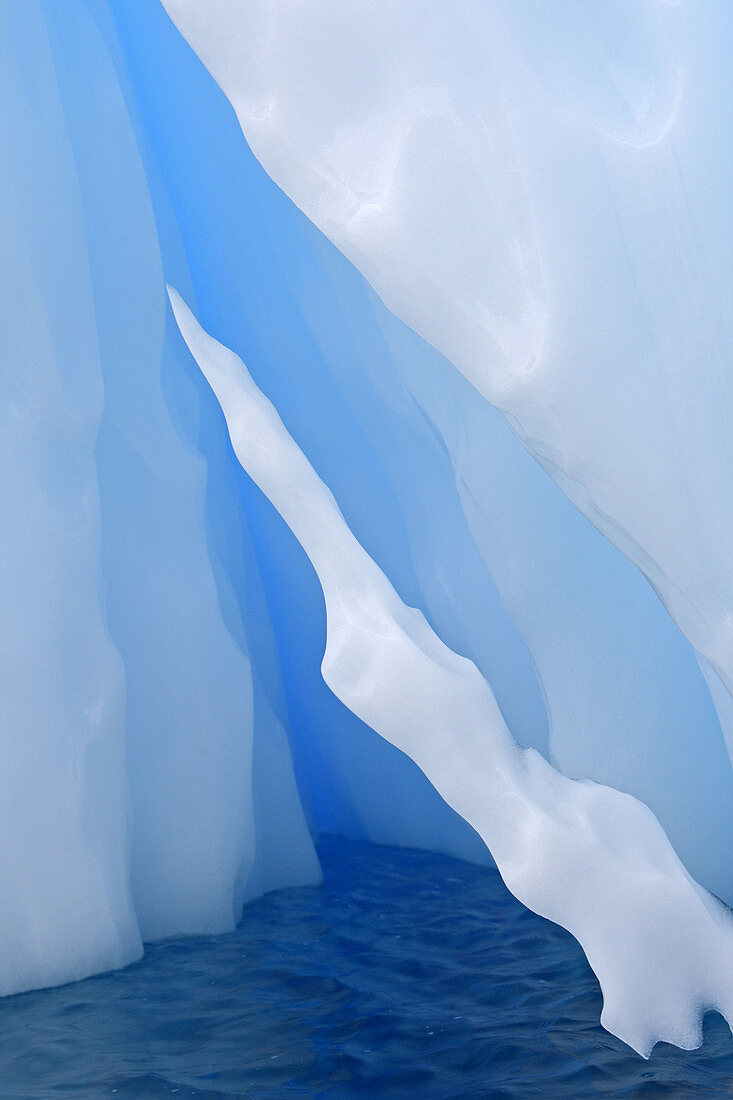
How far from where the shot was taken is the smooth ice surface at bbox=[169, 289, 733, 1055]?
6.09 feet

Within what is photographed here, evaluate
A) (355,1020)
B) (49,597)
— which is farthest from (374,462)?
(355,1020)

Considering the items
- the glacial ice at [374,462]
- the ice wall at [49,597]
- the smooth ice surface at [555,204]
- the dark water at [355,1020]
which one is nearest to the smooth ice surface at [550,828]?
the glacial ice at [374,462]

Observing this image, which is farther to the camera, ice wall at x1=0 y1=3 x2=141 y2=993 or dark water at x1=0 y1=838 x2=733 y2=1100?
ice wall at x1=0 y1=3 x2=141 y2=993

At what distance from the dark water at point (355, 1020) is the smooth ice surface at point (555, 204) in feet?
2.42

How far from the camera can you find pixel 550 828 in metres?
1.85

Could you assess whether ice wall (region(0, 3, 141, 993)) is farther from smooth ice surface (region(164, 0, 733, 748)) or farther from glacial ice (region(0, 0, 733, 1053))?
smooth ice surface (region(164, 0, 733, 748))

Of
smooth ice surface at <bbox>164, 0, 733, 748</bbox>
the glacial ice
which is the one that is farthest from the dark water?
smooth ice surface at <bbox>164, 0, 733, 748</bbox>

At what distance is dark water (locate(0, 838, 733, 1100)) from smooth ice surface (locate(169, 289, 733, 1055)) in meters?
0.13

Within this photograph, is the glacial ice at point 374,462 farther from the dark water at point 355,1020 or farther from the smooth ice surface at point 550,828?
the dark water at point 355,1020

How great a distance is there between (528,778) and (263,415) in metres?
0.90

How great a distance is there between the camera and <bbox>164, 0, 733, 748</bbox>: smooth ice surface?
1.90 m

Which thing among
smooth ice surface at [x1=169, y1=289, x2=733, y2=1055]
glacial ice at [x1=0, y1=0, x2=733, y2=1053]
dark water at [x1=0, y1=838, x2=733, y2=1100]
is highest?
glacial ice at [x1=0, y1=0, x2=733, y2=1053]

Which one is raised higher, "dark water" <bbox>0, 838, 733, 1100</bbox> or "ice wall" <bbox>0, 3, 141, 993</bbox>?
"ice wall" <bbox>0, 3, 141, 993</bbox>

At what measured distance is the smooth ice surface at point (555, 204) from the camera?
1.90 meters
